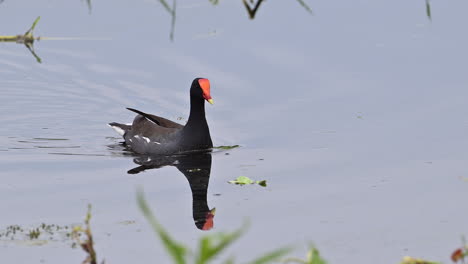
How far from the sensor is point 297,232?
6969 millimetres

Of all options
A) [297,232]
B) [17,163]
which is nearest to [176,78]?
[17,163]

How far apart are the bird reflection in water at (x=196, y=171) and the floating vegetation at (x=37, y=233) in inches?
42.8

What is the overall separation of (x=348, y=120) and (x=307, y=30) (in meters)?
3.08

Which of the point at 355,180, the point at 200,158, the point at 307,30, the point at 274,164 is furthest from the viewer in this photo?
the point at 307,30

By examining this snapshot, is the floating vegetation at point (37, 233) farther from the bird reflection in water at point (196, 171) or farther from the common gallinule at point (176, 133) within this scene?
the common gallinule at point (176, 133)

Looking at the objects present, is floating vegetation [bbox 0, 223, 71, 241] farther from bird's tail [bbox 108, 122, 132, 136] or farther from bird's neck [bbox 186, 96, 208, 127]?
bird's tail [bbox 108, 122, 132, 136]

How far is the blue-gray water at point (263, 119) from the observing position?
714 centimetres

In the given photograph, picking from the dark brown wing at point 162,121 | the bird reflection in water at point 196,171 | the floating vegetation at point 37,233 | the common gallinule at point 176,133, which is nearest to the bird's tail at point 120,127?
the common gallinule at point 176,133

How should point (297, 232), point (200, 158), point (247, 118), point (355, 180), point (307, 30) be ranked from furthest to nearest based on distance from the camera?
A: point (307, 30), point (247, 118), point (200, 158), point (355, 180), point (297, 232)

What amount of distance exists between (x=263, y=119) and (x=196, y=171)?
169 cm

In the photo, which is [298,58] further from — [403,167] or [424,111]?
[403,167]

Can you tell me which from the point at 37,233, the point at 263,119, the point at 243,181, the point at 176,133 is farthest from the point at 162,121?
the point at 37,233

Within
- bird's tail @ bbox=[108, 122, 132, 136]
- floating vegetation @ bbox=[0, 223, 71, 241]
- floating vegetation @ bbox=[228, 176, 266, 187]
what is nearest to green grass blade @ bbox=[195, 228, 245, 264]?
floating vegetation @ bbox=[0, 223, 71, 241]

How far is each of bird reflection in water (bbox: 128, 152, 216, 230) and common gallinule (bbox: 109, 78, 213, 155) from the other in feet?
0.47
